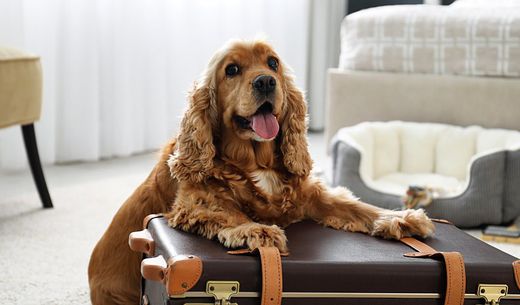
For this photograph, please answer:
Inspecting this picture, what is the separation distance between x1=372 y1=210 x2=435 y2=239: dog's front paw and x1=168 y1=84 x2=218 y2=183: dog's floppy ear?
0.38 meters

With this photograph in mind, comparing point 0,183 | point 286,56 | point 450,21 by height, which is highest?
point 450,21

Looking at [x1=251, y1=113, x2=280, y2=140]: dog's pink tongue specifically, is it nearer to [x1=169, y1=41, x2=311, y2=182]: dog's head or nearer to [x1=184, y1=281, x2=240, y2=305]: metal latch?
[x1=169, y1=41, x2=311, y2=182]: dog's head

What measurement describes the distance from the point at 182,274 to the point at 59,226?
4.44ft

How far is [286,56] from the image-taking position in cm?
471

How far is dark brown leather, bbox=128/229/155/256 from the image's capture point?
1.53 meters

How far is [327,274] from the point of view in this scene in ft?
4.50

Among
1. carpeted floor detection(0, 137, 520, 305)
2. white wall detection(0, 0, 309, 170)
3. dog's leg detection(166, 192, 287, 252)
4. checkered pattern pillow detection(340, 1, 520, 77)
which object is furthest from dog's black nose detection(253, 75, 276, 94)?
white wall detection(0, 0, 309, 170)

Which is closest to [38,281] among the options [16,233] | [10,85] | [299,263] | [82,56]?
[16,233]

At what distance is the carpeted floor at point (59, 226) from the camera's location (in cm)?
200

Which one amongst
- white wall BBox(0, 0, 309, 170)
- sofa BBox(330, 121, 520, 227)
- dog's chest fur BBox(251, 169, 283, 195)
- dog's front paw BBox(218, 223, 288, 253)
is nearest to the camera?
dog's front paw BBox(218, 223, 288, 253)

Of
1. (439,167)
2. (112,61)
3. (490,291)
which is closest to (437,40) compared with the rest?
(439,167)

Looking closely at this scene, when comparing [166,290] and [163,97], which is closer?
[166,290]

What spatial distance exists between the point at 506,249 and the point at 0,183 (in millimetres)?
1971

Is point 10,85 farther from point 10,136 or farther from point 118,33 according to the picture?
point 118,33
